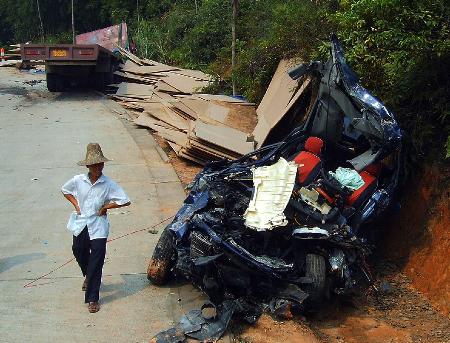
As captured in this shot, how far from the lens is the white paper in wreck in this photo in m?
6.05

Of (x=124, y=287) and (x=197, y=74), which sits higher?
(x=197, y=74)

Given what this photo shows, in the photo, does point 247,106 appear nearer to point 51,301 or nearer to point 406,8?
point 406,8

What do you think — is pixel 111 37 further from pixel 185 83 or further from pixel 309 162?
pixel 309 162

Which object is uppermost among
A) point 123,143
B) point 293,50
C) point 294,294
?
point 293,50

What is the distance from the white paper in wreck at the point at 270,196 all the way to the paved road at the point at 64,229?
1215 mm

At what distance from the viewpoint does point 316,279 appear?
6129mm

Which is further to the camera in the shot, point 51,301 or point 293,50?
point 293,50

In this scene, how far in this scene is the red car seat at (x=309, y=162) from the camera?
22.4 feet

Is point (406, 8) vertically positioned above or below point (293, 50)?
above

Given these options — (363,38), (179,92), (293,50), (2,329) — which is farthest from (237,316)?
(179,92)

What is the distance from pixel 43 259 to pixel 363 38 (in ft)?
18.8

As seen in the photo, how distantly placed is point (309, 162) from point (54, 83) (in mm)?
16592

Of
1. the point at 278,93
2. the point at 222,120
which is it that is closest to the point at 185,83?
the point at 222,120

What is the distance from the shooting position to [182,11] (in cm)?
2700
